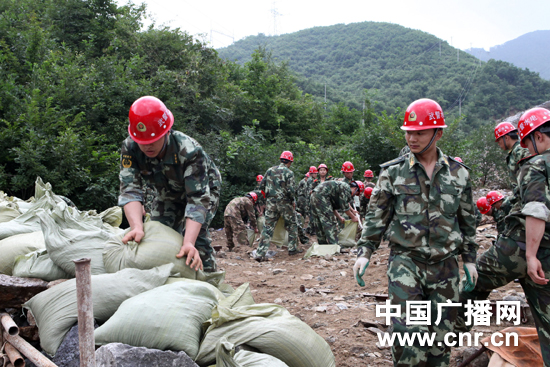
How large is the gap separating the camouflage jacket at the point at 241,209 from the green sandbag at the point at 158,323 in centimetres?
658

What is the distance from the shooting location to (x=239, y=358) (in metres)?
1.92

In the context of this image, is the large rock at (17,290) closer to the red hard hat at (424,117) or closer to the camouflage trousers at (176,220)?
the camouflage trousers at (176,220)

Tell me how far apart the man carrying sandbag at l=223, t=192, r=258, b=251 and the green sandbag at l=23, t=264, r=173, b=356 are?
6.31 m

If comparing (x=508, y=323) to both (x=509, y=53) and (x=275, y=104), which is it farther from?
(x=509, y=53)

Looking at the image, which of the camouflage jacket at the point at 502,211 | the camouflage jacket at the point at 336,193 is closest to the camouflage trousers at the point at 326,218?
the camouflage jacket at the point at 336,193

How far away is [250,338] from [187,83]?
43.3ft

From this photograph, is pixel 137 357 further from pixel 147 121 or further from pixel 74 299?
pixel 147 121

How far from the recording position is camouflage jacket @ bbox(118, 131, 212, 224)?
2832 millimetres

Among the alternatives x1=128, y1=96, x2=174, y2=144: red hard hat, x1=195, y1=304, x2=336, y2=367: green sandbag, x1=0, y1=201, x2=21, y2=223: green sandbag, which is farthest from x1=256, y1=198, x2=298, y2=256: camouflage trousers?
x1=195, y1=304, x2=336, y2=367: green sandbag

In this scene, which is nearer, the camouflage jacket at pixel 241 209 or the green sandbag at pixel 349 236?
the green sandbag at pixel 349 236

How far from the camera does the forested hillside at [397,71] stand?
122 feet

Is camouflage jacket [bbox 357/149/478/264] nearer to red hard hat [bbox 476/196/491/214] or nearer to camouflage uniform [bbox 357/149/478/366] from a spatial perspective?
camouflage uniform [bbox 357/149/478/366]

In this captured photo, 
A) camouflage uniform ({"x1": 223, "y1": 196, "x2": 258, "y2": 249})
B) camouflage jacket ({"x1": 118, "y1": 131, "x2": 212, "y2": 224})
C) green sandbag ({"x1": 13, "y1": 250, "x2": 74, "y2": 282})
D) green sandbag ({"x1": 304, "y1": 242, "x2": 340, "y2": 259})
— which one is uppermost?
camouflage jacket ({"x1": 118, "y1": 131, "x2": 212, "y2": 224})

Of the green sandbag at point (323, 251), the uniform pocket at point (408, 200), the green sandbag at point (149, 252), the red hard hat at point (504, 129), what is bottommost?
the green sandbag at point (323, 251)
